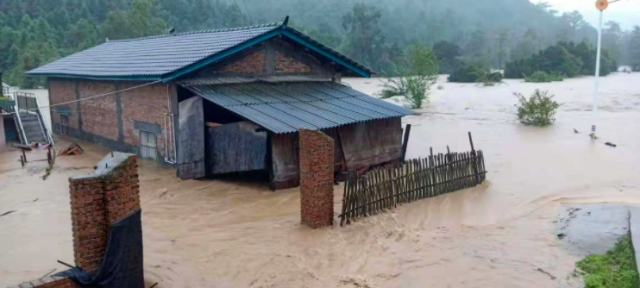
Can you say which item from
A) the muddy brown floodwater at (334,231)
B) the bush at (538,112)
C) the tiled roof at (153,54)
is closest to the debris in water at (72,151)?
the muddy brown floodwater at (334,231)

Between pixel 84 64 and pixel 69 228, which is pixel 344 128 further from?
pixel 84 64

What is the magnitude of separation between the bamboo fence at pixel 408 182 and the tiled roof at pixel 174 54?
17.3 feet

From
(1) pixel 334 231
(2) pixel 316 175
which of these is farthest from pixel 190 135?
(1) pixel 334 231

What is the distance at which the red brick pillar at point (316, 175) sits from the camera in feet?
29.8

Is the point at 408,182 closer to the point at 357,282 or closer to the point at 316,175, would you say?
the point at 316,175

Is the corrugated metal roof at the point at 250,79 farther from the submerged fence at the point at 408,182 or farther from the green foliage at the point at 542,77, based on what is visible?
the green foliage at the point at 542,77

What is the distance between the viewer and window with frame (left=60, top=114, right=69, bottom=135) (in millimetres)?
20555

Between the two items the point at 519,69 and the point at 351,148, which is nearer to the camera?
the point at 351,148

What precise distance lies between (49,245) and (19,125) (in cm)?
1288

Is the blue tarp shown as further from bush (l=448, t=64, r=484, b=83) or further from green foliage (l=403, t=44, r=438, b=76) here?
bush (l=448, t=64, r=484, b=83)

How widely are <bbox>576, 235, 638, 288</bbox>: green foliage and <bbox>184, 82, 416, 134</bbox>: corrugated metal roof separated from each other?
6.05 metres

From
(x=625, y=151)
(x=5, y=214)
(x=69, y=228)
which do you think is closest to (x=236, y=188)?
(x=69, y=228)

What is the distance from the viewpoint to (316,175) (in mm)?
9086

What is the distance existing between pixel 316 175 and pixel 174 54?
7826 mm
